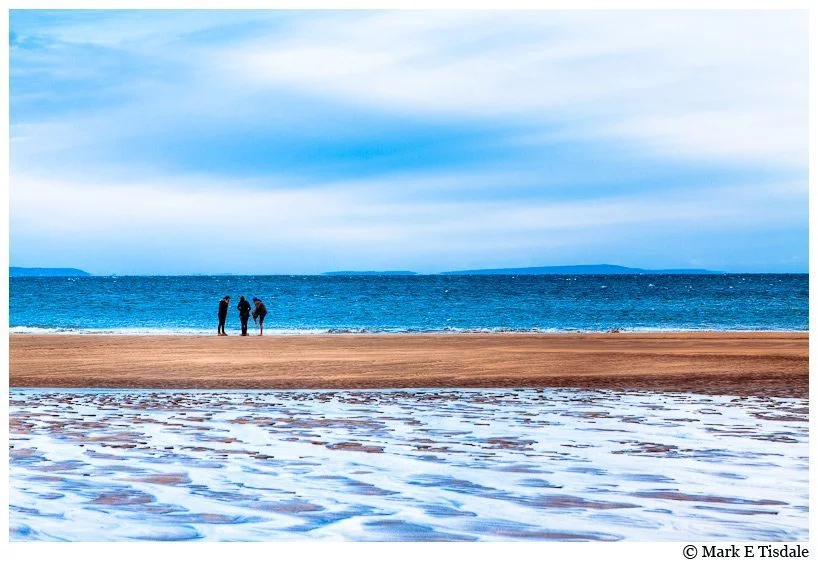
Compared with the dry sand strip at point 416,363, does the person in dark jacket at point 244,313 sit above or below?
above

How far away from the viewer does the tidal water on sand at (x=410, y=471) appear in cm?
675

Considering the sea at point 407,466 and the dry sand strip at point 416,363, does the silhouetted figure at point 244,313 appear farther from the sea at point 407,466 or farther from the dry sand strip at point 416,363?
the sea at point 407,466

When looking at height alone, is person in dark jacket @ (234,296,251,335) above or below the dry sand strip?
above

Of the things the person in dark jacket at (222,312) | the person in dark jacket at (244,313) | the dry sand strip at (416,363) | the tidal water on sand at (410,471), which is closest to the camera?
the tidal water on sand at (410,471)

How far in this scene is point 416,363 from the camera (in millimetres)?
21844

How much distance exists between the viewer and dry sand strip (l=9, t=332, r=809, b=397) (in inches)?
672

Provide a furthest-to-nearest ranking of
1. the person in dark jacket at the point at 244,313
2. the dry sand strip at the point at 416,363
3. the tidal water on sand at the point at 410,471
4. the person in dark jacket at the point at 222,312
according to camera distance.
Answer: the person in dark jacket at the point at 222,312 < the person in dark jacket at the point at 244,313 < the dry sand strip at the point at 416,363 < the tidal water on sand at the point at 410,471

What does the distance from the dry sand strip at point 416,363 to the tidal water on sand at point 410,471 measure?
334 centimetres

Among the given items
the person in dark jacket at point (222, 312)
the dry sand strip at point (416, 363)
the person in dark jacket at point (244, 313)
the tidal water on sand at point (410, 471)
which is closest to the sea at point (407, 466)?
the tidal water on sand at point (410, 471)

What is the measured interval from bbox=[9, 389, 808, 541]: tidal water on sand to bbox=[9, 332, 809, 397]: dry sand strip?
3.34 meters

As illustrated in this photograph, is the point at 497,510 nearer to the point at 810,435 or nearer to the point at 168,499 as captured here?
the point at 168,499

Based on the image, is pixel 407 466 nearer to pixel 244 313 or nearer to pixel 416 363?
pixel 416 363

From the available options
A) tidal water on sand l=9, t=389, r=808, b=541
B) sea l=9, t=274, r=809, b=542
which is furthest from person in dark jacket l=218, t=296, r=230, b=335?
tidal water on sand l=9, t=389, r=808, b=541

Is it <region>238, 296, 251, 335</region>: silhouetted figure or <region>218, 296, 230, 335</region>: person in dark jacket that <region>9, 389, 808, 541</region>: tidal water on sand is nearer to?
<region>238, 296, 251, 335</region>: silhouetted figure
